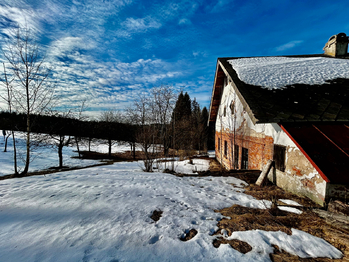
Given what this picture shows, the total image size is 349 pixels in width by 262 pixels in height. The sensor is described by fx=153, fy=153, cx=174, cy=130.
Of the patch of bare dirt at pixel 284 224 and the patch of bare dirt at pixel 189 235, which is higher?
the patch of bare dirt at pixel 284 224

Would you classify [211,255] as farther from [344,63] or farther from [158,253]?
[344,63]

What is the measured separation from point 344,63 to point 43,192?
45.5 feet

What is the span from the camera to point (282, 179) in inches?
198

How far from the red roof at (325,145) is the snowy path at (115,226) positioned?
1.81 meters

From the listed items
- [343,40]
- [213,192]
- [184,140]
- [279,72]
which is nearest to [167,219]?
[213,192]

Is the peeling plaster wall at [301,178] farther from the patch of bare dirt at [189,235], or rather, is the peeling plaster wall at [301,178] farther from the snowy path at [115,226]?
the patch of bare dirt at [189,235]

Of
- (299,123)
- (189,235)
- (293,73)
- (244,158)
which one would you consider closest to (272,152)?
(299,123)

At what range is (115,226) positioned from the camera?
2.88m

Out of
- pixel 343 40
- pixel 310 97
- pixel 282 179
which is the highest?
pixel 343 40

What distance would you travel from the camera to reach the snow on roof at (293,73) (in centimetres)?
632

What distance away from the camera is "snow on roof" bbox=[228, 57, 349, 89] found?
632cm

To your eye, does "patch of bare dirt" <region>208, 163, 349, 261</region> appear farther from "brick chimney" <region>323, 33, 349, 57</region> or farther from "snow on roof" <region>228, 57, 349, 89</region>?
"brick chimney" <region>323, 33, 349, 57</region>

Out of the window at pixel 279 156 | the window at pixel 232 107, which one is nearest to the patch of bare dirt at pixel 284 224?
the window at pixel 279 156

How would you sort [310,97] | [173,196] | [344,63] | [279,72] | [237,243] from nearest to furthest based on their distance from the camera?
[237,243] → [173,196] → [310,97] → [279,72] → [344,63]
